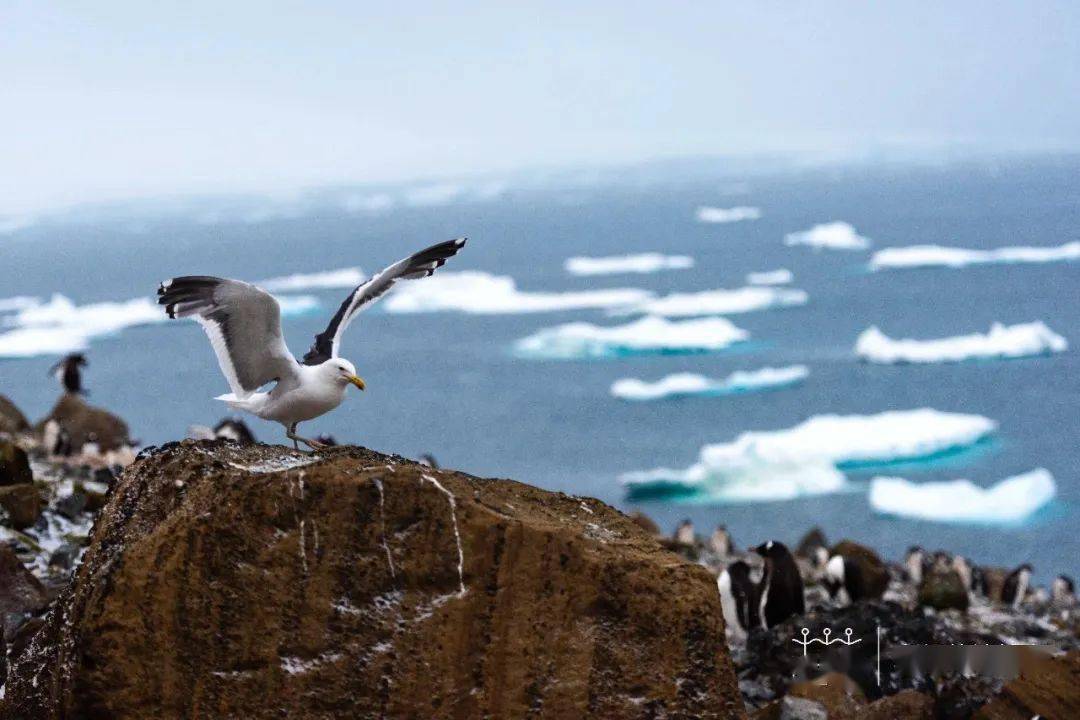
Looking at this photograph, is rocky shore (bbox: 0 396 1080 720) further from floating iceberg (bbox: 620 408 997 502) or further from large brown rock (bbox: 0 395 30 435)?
floating iceberg (bbox: 620 408 997 502)

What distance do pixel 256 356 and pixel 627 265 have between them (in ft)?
97.8

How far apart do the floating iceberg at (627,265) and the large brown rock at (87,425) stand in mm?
21102

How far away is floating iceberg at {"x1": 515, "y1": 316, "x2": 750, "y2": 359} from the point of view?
23219 mm

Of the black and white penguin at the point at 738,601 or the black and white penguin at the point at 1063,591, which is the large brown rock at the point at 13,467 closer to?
the black and white penguin at the point at 738,601

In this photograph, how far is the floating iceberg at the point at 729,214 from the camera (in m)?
46.1

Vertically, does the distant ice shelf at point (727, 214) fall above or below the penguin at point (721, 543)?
above

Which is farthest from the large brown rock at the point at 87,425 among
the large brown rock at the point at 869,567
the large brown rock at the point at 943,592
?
the large brown rock at the point at 943,592

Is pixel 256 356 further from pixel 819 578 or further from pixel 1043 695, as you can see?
pixel 819 578

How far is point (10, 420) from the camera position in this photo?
13.7 metres

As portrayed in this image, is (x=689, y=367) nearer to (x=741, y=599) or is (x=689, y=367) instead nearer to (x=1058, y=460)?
(x=1058, y=460)

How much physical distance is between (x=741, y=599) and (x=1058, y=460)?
1109 centimetres

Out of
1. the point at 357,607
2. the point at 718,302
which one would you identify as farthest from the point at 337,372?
the point at 718,302

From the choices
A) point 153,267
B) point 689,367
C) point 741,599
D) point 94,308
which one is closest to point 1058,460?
point 689,367

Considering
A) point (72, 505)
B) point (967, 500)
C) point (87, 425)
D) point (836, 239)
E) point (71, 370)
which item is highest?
point (836, 239)
